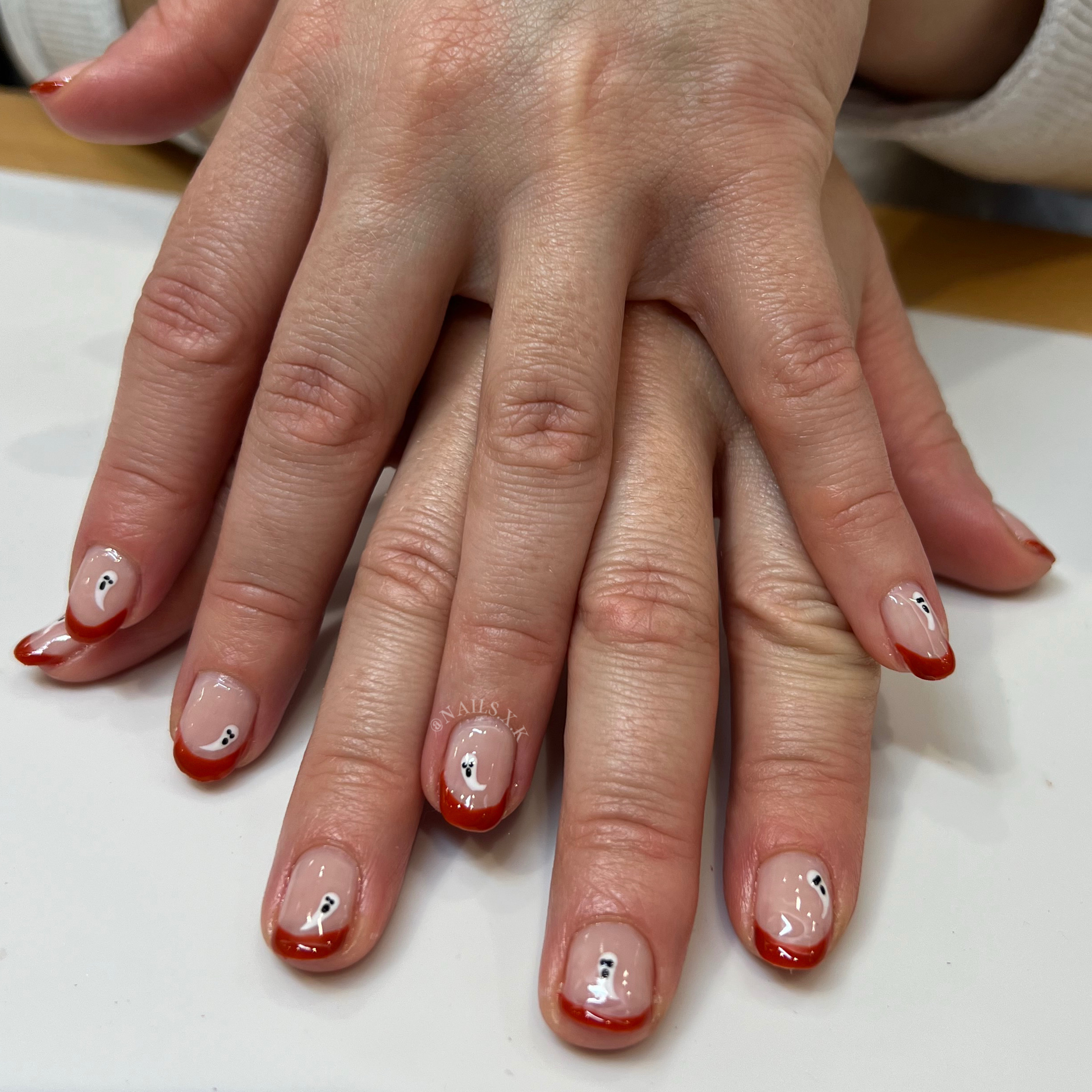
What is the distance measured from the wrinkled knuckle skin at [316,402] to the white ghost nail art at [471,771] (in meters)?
0.19

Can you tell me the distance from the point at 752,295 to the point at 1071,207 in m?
0.74

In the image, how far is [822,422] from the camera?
487 mm

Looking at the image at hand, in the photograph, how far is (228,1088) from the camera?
0.36 m

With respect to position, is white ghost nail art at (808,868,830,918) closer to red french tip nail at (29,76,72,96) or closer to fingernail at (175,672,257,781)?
fingernail at (175,672,257,781)

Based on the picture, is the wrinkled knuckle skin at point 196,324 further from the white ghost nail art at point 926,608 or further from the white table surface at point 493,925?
the white ghost nail art at point 926,608

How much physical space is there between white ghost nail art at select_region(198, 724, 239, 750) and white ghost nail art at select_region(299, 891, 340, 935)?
10 cm

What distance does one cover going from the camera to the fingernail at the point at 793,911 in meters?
0.41

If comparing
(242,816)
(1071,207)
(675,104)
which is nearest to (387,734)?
(242,816)

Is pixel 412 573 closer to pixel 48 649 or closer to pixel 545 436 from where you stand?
pixel 545 436

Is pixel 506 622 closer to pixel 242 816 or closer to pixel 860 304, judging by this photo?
pixel 242 816

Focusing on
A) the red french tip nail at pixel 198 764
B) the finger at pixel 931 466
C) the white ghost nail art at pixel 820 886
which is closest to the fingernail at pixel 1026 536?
the finger at pixel 931 466

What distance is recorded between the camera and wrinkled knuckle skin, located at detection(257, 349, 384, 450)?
0.51 m

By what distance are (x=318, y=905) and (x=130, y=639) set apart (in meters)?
0.21

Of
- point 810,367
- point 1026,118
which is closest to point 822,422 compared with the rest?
point 810,367
